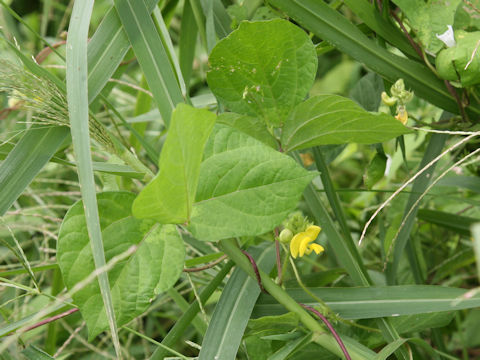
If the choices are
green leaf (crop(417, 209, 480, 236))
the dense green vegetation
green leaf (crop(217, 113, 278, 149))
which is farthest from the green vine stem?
green leaf (crop(417, 209, 480, 236))

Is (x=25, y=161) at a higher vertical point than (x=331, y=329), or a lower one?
higher

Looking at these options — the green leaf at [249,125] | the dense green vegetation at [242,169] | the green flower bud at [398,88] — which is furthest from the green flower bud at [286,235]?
the green flower bud at [398,88]

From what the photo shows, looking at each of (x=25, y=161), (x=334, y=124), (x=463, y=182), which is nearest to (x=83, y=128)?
(x=25, y=161)

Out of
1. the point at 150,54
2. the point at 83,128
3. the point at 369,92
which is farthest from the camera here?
the point at 369,92

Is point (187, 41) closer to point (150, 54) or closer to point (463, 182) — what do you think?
point (150, 54)

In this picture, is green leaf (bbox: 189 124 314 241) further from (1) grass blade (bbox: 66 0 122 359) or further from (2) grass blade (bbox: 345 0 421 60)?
(2) grass blade (bbox: 345 0 421 60)

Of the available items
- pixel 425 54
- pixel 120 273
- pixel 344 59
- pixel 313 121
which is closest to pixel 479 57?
pixel 425 54
